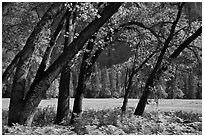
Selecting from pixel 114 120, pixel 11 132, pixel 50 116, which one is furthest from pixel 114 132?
pixel 50 116

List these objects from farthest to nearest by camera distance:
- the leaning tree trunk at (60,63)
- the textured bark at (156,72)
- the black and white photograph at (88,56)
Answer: the textured bark at (156,72)
the black and white photograph at (88,56)
the leaning tree trunk at (60,63)

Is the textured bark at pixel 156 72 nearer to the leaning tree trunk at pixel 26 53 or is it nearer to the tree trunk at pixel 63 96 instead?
the tree trunk at pixel 63 96

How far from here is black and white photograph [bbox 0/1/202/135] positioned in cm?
815

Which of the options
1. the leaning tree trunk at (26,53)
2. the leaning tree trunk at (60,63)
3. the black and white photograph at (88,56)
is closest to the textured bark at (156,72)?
the black and white photograph at (88,56)

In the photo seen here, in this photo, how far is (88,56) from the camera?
488 inches

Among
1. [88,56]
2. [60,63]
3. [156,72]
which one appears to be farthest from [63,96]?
[60,63]

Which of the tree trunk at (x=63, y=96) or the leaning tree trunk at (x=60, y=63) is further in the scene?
the tree trunk at (x=63, y=96)

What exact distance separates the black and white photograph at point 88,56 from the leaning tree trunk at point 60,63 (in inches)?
0.9

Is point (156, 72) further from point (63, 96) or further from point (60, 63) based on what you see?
point (60, 63)

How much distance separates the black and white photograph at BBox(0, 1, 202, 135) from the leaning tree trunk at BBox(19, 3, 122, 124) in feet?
0.08

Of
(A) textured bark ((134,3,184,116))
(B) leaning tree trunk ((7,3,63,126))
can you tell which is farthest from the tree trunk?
(B) leaning tree trunk ((7,3,63,126))

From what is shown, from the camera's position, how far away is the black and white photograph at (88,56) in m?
8.15

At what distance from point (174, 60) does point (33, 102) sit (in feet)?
21.2

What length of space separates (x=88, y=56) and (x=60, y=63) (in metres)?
4.57
